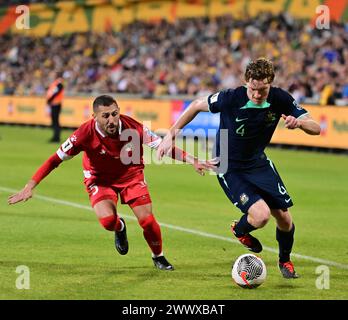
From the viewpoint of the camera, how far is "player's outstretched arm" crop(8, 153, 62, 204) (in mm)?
8555

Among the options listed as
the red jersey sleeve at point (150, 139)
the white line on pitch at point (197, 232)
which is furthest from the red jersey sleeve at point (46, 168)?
the white line on pitch at point (197, 232)

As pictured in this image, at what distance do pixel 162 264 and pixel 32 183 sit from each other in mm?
1576

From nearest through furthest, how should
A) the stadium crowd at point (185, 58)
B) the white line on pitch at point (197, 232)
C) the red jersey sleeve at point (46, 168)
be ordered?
the red jersey sleeve at point (46, 168) < the white line on pitch at point (197, 232) < the stadium crowd at point (185, 58)

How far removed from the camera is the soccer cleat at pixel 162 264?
29.5 ft

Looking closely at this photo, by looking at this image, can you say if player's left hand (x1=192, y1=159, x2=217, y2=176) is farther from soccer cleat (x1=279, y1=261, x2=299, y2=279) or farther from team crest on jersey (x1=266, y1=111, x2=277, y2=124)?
soccer cleat (x1=279, y1=261, x2=299, y2=279)

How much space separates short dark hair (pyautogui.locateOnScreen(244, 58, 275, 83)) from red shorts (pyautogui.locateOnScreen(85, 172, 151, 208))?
70.0 inches

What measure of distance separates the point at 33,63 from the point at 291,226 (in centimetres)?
3533

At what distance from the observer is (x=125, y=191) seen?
9242 mm

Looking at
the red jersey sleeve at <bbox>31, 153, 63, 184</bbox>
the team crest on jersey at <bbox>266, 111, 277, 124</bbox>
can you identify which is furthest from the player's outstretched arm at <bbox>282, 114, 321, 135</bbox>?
the red jersey sleeve at <bbox>31, 153, 63, 184</bbox>

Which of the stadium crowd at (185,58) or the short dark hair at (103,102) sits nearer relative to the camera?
the short dark hair at (103,102)

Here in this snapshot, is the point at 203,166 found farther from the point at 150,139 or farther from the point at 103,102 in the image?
the point at 103,102

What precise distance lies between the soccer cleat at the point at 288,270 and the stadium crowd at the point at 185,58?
612 inches

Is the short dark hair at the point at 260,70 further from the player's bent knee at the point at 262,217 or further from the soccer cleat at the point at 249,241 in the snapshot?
the soccer cleat at the point at 249,241
